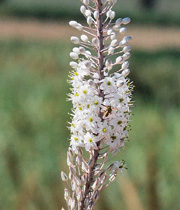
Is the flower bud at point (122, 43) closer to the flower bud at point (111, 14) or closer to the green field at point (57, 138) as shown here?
the flower bud at point (111, 14)

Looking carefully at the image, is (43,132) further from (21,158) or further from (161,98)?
(161,98)

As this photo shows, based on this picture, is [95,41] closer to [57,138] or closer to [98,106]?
[98,106]

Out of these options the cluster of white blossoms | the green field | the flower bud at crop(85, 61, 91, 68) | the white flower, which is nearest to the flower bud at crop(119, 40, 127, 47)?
the cluster of white blossoms

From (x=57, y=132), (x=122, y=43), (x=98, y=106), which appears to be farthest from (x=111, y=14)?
(x=57, y=132)

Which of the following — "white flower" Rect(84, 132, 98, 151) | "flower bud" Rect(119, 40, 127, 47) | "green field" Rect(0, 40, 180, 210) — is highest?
"flower bud" Rect(119, 40, 127, 47)

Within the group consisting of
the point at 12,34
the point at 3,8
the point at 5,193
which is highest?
the point at 3,8

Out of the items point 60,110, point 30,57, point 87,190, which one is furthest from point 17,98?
point 87,190

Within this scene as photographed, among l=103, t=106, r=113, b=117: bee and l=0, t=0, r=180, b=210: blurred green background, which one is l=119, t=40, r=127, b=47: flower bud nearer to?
l=103, t=106, r=113, b=117: bee
